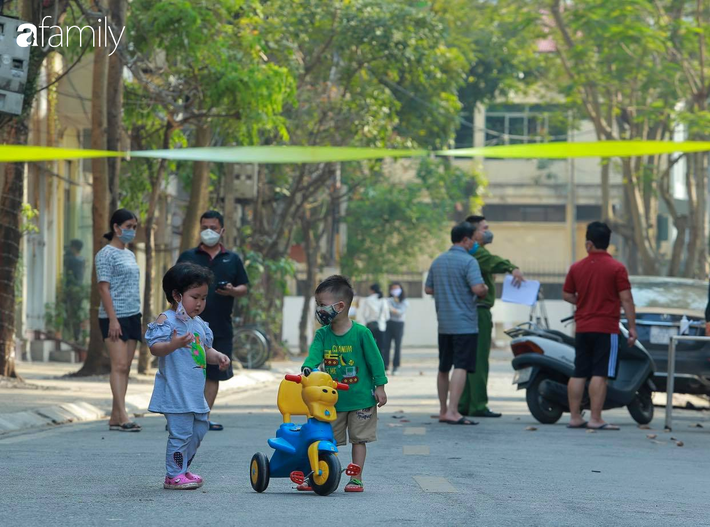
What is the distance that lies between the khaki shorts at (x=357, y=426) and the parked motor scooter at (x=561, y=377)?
5.61 meters

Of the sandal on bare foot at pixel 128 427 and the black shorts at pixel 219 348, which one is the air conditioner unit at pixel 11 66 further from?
the sandal on bare foot at pixel 128 427

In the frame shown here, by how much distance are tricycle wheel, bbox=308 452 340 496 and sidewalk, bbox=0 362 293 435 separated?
4435mm

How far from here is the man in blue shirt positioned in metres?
12.5

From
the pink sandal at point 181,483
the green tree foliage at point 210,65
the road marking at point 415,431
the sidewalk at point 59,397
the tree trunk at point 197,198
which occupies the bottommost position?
the sidewalk at point 59,397

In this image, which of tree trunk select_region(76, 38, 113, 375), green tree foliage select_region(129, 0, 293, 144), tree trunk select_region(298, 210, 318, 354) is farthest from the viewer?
tree trunk select_region(298, 210, 318, 354)

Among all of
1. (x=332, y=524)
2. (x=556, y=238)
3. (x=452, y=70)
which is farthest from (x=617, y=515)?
(x=556, y=238)

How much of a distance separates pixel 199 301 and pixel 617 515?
95.2 inches

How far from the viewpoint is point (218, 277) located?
37.7 ft

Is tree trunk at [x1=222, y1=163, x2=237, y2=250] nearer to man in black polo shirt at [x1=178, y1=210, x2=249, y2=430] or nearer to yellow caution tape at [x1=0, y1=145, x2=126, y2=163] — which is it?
yellow caution tape at [x1=0, y1=145, x2=126, y2=163]

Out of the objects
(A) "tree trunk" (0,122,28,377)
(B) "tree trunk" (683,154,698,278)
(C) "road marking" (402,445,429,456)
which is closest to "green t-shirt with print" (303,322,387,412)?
(C) "road marking" (402,445,429,456)

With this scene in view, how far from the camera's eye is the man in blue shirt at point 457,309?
12492 millimetres

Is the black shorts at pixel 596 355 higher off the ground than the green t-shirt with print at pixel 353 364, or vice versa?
the green t-shirt with print at pixel 353 364

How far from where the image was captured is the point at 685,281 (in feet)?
51.7

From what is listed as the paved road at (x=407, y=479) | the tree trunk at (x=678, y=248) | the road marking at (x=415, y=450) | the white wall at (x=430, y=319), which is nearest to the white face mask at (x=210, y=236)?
the paved road at (x=407, y=479)
